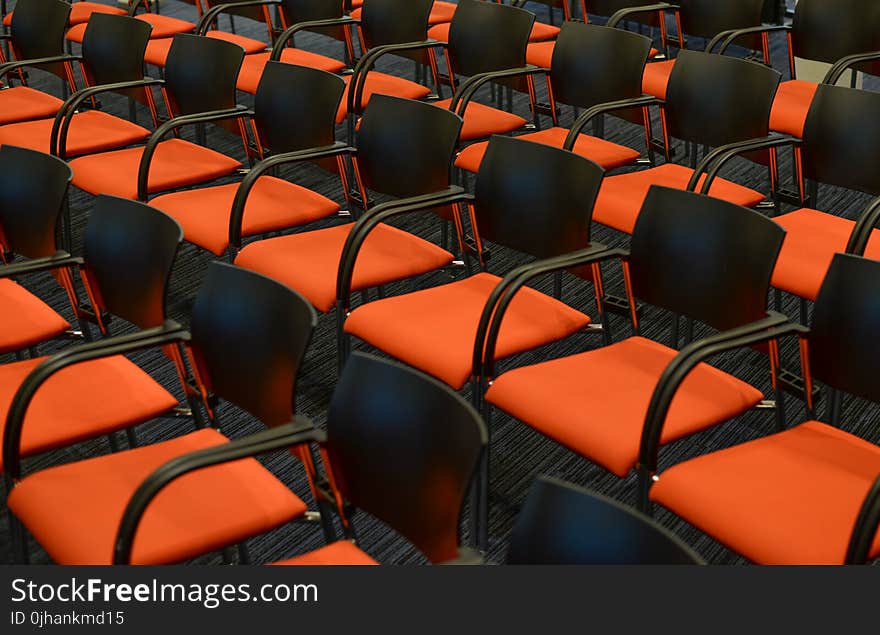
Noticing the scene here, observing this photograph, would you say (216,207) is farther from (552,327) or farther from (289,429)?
(289,429)

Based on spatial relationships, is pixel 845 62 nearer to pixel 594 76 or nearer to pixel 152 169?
pixel 594 76

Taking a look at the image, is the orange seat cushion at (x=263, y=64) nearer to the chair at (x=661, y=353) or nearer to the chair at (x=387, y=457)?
the chair at (x=661, y=353)

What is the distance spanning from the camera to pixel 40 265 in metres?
2.64

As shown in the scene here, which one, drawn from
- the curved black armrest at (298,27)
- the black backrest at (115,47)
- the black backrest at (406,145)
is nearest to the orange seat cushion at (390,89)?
the curved black armrest at (298,27)

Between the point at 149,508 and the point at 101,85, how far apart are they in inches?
98.7

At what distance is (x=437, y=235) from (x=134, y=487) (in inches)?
88.8

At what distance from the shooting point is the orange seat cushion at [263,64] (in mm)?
4531

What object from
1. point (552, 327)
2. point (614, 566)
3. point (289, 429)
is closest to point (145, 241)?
point (289, 429)

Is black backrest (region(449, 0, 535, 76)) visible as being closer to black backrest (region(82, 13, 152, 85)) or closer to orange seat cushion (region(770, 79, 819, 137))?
orange seat cushion (region(770, 79, 819, 137))

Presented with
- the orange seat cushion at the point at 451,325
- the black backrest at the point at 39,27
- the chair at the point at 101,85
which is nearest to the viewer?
the orange seat cushion at the point at 451,325

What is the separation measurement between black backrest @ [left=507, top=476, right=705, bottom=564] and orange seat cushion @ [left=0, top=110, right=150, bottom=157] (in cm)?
293

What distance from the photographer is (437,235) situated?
4207mm

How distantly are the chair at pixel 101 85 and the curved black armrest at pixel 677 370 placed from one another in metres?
2.67

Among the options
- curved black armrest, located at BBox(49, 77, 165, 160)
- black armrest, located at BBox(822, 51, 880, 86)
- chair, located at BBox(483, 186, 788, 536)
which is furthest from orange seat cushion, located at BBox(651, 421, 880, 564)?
curved black armrest, located at BBox(49, 77, 165, 160)
